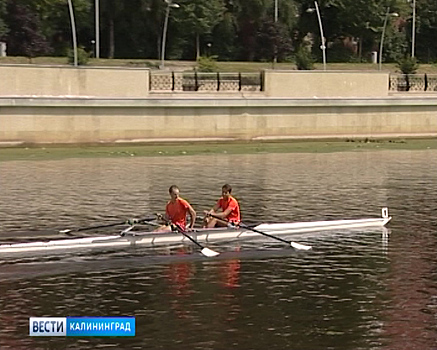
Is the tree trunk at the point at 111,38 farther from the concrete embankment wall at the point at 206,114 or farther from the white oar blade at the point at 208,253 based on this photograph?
the white oar blade at the point at 208,253

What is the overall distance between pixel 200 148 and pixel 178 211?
23.3 m

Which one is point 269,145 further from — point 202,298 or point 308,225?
point 202,298

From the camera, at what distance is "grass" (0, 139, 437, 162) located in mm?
39406

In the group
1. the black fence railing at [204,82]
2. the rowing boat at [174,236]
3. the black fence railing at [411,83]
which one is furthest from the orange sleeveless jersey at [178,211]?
the black fence railing at [411,83]

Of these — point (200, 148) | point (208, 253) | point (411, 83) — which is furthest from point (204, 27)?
point (208, 253)

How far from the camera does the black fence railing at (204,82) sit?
46.2 meters

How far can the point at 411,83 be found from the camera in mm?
51906

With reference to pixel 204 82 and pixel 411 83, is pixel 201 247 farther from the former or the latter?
pixel 411 83

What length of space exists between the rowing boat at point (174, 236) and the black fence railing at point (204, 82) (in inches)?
957

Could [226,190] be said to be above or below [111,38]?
below

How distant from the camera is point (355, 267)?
17625 millimetres

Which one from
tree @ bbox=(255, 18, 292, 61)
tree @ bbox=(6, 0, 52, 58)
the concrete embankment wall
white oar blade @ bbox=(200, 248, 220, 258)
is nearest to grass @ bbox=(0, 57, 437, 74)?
tree @ bbox=(6, 0, 52, 58)

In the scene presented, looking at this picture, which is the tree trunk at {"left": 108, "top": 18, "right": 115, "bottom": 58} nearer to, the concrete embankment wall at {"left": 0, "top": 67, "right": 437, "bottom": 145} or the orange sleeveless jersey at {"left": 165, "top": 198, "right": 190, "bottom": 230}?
the concrete embankment wall at {"left": 0, "top": 67, "right": 437, "bottom": 145}

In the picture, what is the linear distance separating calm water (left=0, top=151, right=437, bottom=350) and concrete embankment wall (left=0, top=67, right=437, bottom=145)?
1074cm
